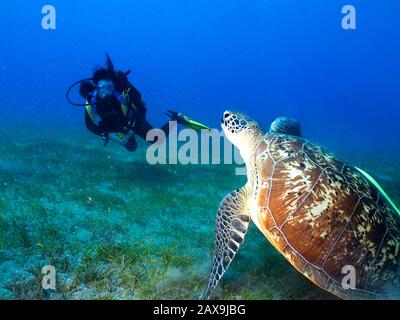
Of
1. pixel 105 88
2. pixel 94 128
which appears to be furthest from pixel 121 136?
pixel 105 88

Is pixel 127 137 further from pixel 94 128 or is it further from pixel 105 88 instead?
pixel 105 88

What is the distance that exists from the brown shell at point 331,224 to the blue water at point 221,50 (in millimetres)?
97066

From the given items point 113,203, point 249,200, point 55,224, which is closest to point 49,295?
point 55,224

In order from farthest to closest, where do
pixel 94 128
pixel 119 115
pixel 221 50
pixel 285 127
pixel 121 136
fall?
1. pixel 221 50
2. pixel 121 136
3. pixel 94 128
4. pixel 119 115
5. pixel 285 127

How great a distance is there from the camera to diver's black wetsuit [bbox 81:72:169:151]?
19.6ft

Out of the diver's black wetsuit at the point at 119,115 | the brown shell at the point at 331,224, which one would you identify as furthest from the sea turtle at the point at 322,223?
the diver's black wetsuit at the point at 119,115

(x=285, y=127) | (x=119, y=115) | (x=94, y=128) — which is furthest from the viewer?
(x=94, y=128)

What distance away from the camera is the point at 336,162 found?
3.19 m

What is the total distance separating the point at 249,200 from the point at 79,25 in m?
174

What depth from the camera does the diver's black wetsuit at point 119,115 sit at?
5.97 metres

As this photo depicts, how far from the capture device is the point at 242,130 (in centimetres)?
407

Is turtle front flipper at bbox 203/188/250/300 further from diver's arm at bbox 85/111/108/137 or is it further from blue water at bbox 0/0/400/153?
blue water at bbox 0/0/400/153

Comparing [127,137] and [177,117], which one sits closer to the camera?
[127,137]

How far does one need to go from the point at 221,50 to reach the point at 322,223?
483 ft
